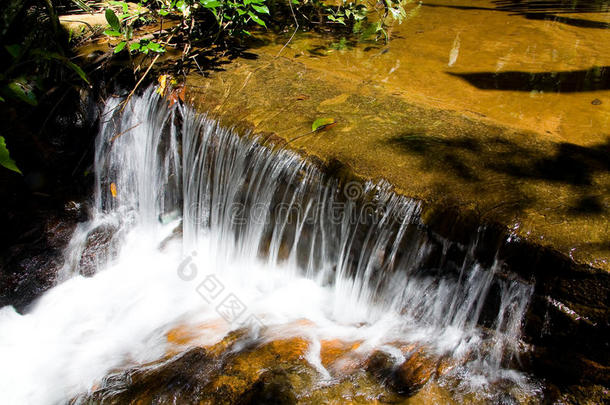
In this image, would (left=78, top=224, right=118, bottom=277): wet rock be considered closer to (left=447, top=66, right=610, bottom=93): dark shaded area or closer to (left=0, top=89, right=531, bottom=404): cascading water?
(left=0, top=89, right=531, bottom=404): cascading water

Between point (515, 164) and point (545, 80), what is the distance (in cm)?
207

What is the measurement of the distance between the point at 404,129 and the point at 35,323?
12.2ft

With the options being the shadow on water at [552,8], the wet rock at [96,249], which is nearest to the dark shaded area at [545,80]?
the shadow on water at [552,8]

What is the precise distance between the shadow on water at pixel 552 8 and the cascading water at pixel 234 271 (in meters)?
5.05

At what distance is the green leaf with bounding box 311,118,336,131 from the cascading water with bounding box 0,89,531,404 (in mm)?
315

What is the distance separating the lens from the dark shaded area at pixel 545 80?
4.00 meters

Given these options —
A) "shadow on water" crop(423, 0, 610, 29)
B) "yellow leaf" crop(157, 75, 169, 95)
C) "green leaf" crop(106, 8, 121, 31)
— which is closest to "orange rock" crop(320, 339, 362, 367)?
"yellow leaf" crop(157, 75, 169, 95)

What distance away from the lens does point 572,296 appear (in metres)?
2.03

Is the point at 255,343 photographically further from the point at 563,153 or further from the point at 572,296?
the point at 563,153

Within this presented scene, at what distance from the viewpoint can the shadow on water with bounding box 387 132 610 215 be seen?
2.40 metres

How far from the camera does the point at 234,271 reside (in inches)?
148

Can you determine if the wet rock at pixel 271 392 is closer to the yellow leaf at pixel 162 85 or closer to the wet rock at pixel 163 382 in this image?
the wet rock at pixel 163 382

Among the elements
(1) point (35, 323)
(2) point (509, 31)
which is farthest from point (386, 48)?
(1) point (35, 323)

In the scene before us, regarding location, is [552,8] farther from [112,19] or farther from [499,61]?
[112,19]
